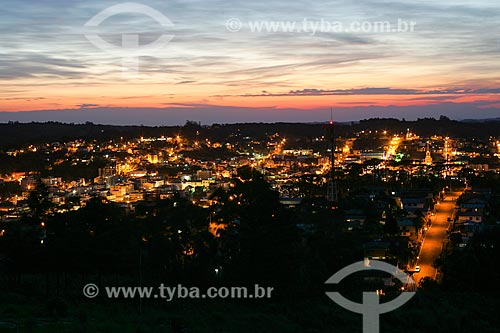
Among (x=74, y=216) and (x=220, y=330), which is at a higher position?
(x=74, y=216)

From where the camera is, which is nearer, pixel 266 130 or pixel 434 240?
pixel 434 240

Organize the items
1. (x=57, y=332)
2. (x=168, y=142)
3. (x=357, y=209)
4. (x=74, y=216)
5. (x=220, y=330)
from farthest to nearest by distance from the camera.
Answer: (x=168, y=142)
(x=357, y=209)
(x=74, y=216)
(x=220, y=330)
(x=57, y=332)

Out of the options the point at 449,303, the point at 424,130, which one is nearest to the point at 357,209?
the point at 449,303

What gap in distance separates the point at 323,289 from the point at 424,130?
273ft

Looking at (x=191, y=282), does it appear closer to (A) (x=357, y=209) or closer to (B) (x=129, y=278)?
(B) (x=129, y=278)

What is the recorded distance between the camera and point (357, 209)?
2066 cm

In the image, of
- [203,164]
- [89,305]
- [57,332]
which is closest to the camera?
[57,332]

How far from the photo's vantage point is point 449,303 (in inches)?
349

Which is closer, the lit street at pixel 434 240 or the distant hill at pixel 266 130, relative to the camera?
the lit street at pixel 434 240

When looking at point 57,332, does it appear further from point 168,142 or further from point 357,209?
point 168,142

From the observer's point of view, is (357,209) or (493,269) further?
(357,209)

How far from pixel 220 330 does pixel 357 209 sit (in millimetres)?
14512

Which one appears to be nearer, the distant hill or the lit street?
the lit street

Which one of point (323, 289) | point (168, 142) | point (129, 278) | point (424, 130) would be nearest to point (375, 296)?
point (323, 289)
